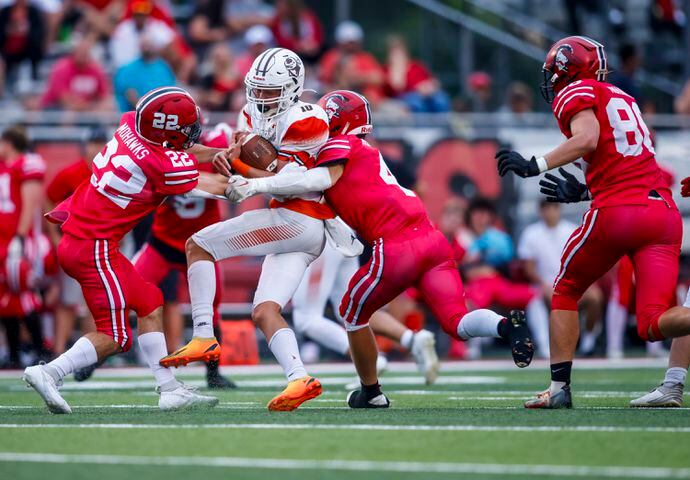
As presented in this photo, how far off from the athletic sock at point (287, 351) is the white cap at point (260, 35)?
7.30m

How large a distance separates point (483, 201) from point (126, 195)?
7.00 meters

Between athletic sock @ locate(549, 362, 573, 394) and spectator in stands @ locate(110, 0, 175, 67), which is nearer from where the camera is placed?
athletic sock @ locate(549, 362, 573, 394)

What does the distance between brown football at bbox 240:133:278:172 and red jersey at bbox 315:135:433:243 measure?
327 millimetres

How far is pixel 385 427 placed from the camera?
5.33 metres

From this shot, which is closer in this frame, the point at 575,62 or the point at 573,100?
the point at 573,100

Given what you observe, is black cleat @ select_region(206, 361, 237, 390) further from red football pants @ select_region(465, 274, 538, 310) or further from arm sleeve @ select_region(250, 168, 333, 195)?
red football pants @ select_region(465, 274, 538, 310)

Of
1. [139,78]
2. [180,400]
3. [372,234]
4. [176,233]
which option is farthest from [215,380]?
[139,78]

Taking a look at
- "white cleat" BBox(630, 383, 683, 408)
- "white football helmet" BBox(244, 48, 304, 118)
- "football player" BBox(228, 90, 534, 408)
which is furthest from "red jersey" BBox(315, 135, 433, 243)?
"white cleat" BBox(630, 383, 683, 408)

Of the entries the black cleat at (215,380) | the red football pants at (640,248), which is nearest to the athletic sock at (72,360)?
the black cleat at (215,380)

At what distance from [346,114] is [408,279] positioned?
3.18 ft

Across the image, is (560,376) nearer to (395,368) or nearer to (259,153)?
(259,153)

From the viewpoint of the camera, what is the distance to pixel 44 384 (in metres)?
6.07

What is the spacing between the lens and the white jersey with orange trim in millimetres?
6465

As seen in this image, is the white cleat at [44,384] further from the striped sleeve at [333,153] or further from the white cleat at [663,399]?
the white cleat at [663,399]
